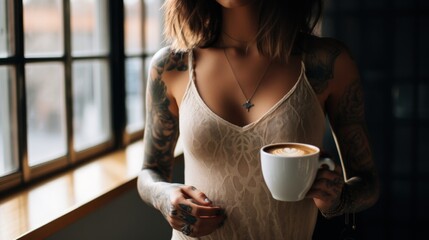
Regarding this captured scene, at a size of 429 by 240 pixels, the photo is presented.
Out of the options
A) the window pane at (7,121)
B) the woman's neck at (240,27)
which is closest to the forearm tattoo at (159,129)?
the woman's neck at (240,27)

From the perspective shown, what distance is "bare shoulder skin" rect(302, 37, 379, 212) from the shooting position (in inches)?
45.8

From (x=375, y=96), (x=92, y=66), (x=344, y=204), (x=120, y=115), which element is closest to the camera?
(x=344, y=204)

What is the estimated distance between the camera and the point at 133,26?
2600mm

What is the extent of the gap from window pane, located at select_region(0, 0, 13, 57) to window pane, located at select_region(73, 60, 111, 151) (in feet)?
1.46

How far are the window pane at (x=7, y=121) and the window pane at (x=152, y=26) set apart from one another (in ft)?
3.92

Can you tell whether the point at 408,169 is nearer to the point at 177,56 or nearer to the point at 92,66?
the point at 92,66

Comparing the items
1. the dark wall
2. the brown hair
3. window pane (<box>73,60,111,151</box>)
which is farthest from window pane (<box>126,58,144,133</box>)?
the brown hair

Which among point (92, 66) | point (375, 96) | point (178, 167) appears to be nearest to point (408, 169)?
point (375, 96)

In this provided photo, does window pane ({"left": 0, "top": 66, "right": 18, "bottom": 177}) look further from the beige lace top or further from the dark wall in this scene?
the dark wall

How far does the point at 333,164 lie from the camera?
3.00 ft

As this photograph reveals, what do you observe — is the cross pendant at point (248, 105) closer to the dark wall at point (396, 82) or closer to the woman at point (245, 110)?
the woman at point (245, 110)

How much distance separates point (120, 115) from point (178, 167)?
0.36 m

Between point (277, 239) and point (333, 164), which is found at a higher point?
point (333, 164)

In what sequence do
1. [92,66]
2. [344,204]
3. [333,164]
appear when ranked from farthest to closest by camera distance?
[92,66], [344,204], [333,164]
